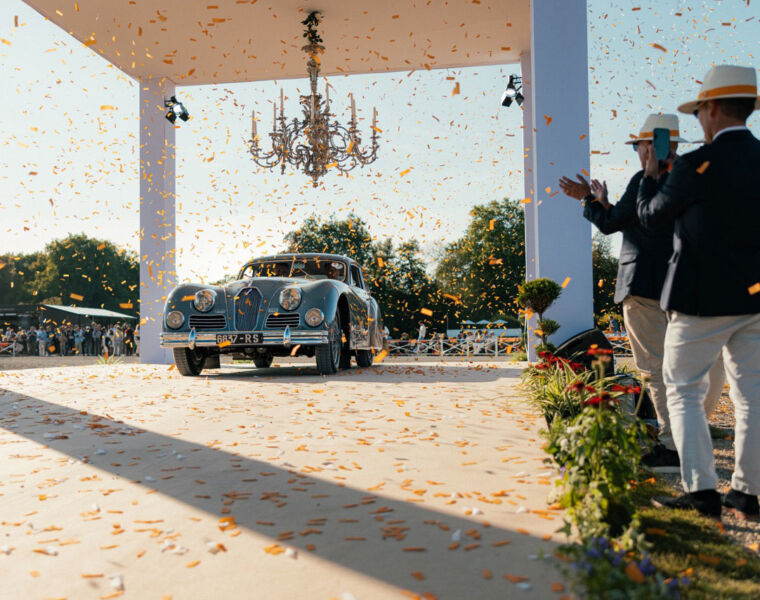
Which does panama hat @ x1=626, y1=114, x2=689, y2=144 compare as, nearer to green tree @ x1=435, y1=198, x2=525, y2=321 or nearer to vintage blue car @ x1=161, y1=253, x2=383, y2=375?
vintage blue car @ x1=161, y1=253, x2=383, y2=375

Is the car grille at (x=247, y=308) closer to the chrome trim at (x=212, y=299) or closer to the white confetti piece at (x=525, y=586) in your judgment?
the chrome trim at (x=212, y=299)

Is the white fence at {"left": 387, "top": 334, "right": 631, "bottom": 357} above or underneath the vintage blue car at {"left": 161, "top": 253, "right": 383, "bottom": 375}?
underneath

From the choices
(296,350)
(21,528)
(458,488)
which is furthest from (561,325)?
(21,528)

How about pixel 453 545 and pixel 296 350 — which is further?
pixel 296 350

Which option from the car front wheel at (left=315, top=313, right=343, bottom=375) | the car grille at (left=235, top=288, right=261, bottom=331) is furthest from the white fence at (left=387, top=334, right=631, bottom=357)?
the car grille at (left=235, top=288, right=261, bottom=331)

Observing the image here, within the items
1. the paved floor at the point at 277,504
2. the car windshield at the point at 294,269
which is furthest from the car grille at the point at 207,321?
the paved floor at the point at 277,504

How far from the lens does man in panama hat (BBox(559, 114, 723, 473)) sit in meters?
3.26

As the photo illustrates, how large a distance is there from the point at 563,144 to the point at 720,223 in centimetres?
501

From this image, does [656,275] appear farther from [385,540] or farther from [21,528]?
[21,528]

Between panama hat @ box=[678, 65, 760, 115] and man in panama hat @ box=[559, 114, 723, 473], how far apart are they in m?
0.73

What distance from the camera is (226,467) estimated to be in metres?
3.16

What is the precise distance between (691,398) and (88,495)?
2573 mm

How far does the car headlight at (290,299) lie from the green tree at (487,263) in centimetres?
3208

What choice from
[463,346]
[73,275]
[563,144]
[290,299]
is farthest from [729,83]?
[73,275]
